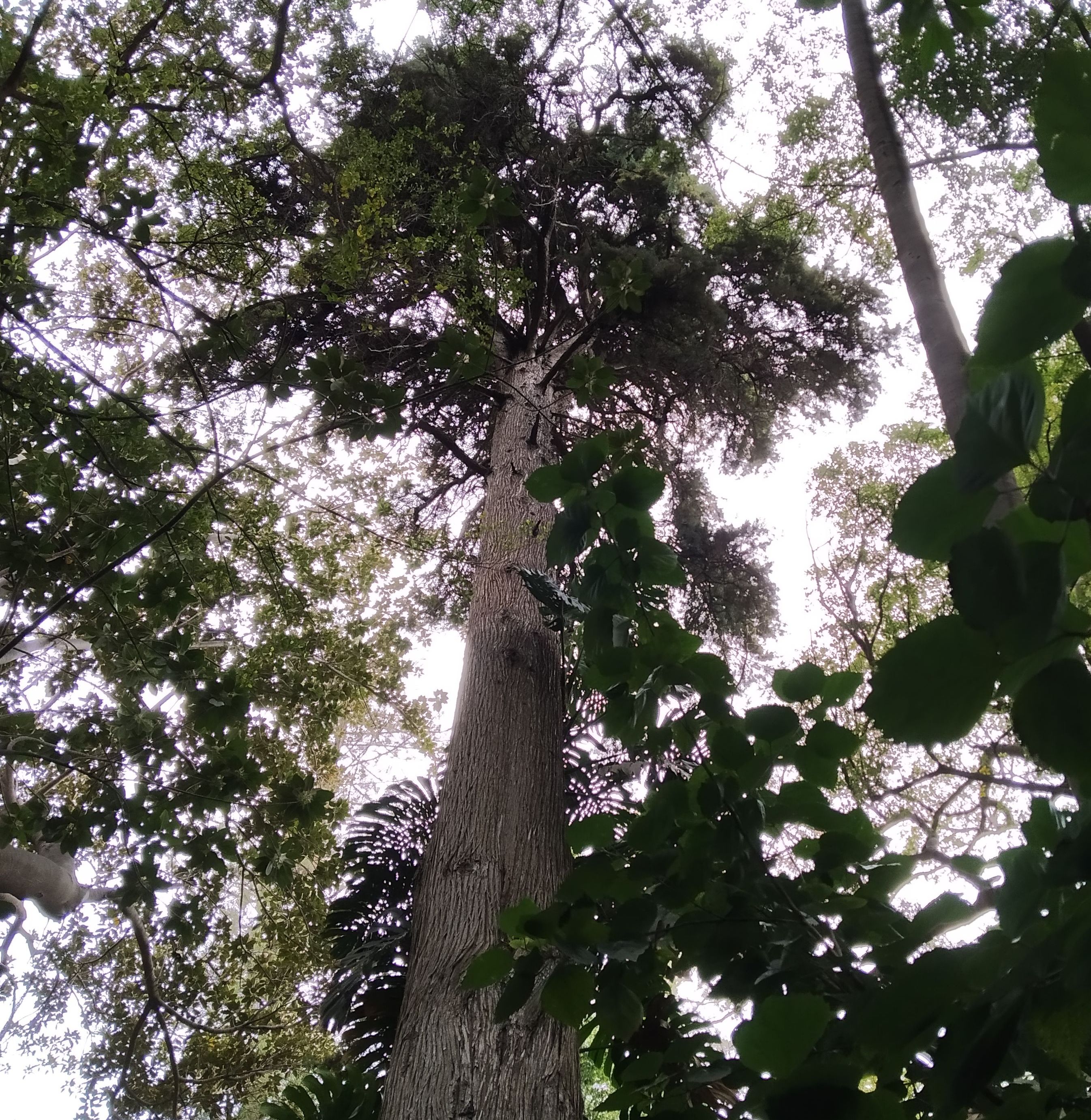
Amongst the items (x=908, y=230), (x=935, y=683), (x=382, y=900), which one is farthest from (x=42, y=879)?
(x=935, y=683)

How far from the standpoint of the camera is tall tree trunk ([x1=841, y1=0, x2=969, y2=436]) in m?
1.46

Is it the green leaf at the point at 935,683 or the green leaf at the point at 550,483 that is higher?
the green leaf at the point at 550,483

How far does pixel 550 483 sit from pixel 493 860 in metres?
2.32

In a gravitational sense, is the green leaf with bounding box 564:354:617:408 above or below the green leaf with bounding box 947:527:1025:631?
above

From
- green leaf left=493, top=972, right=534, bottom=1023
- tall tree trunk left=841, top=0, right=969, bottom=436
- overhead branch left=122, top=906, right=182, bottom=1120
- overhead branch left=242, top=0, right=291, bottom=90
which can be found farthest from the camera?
overhead branch left=122, top=906, right=182, bottom=1120

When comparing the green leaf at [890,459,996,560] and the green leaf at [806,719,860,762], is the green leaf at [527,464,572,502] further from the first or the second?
the green leaf at [890,459,996,560]

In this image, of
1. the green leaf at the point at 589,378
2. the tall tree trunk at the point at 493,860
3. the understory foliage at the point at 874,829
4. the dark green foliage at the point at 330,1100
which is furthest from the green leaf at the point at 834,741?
the dark green foliage at the point at 330,1100

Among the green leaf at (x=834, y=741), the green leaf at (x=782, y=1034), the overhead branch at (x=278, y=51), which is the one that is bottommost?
the green leaf at (x=782, y=1034)

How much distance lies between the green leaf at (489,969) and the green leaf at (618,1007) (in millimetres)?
110

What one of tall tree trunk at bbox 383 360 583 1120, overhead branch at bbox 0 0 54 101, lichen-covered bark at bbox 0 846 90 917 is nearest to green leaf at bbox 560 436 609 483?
tall tree trunk at bbox 383 360 583 1120

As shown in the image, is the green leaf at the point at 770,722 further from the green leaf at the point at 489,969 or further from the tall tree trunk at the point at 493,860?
the tall tree trunk at the point at 493,860

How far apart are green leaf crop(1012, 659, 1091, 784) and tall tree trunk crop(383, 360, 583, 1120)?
52.7 inches

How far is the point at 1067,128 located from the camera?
470 millimetres

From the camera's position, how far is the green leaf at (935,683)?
17.1 inches
